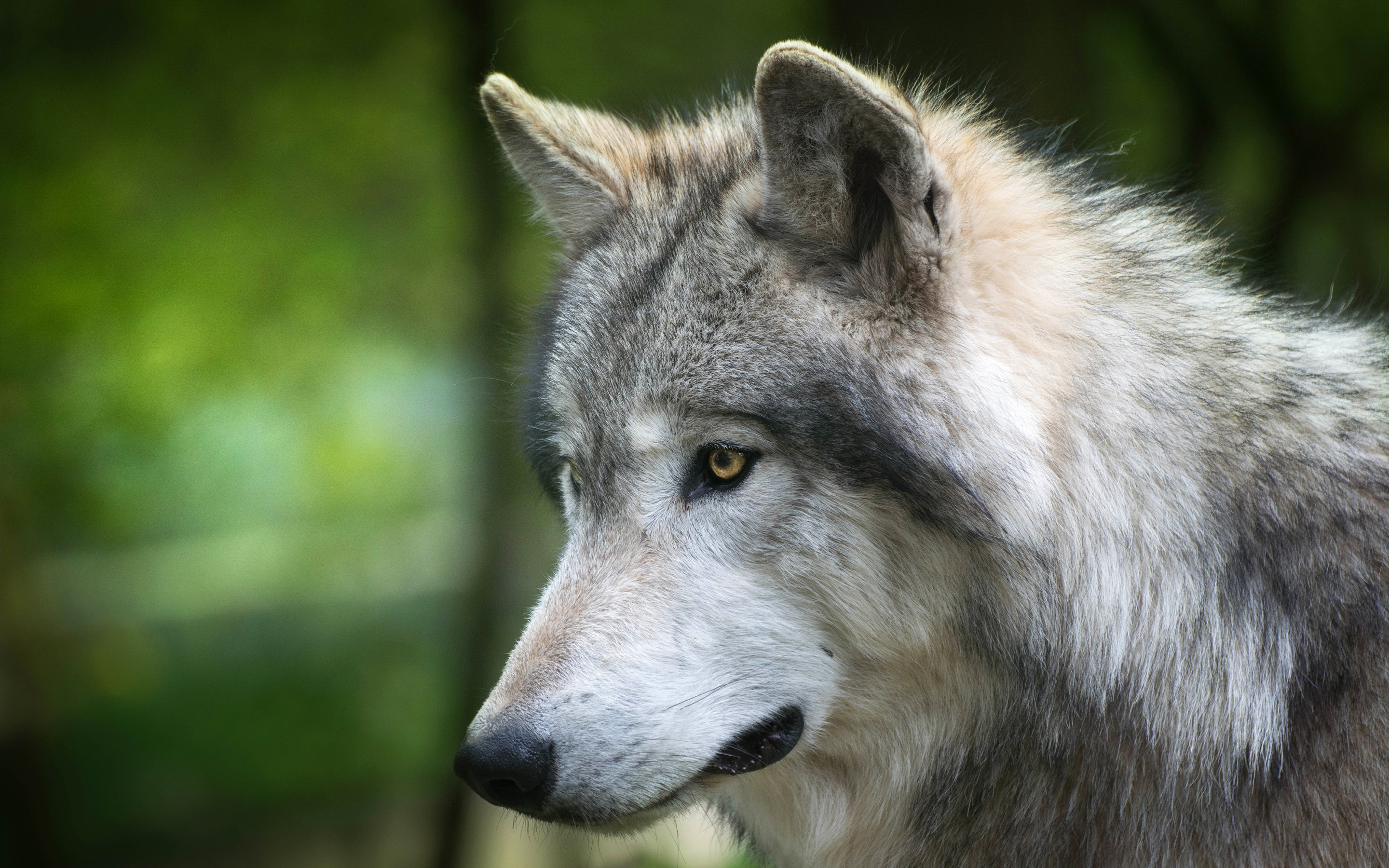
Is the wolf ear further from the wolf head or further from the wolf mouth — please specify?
the wolf mouth

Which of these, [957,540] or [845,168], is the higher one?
[845,168]

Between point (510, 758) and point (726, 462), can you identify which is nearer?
point (510, 758)

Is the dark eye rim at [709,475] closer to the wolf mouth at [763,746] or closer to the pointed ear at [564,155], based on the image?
the wolf mouth at [763,746]

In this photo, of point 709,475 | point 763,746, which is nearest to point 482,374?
point 709,475

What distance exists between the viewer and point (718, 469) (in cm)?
227

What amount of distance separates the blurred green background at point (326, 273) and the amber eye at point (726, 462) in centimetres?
134

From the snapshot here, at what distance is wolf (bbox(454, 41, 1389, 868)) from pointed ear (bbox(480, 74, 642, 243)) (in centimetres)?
48

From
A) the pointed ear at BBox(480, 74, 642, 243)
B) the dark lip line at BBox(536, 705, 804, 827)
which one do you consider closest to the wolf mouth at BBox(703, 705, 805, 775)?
the dark lip line at BBox(536, 705, 804, 827)

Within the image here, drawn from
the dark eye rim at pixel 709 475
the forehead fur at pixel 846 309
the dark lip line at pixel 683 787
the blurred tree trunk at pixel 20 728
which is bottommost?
the blurred tree trunk at pixel 20 728

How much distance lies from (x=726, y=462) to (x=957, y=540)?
20.1 inches

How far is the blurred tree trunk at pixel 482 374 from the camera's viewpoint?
617 centimetres

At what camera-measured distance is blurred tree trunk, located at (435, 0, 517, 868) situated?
6.17m

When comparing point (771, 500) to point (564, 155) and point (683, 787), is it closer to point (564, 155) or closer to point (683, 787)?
point (683, 787)

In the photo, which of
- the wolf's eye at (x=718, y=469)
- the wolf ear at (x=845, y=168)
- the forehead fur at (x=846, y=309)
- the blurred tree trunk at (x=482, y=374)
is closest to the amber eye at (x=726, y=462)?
the wolf's eye at (x=718, y=469)
